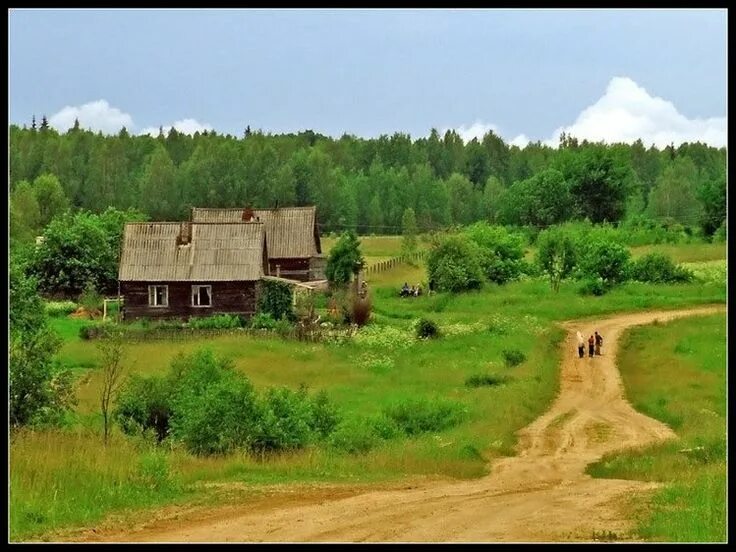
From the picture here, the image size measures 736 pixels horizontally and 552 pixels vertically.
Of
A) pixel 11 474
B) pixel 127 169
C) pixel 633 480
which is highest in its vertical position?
pixel 127 169

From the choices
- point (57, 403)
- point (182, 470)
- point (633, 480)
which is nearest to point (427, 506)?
point (182, 470)

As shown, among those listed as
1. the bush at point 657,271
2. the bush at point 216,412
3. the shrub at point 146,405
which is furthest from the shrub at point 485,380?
the bush at point 657,271

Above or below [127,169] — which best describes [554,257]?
below

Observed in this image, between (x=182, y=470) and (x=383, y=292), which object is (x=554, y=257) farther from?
(x=182, y=470)

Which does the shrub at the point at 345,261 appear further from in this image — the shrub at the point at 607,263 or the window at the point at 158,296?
the shrub at the point at 607,263

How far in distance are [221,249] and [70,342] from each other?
1065 cm

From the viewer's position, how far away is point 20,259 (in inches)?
2048

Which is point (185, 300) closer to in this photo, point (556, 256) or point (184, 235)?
point (184, 235)

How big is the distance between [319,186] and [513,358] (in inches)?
3137

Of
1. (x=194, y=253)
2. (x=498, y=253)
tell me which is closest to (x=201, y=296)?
(x=194, y=253)

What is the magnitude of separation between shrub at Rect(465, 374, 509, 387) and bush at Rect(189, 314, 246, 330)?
1540 centimetres

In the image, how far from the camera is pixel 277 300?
45969 millimetres

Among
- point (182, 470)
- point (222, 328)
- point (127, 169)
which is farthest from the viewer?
point (127, 169)

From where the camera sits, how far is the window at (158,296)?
1823 inches
